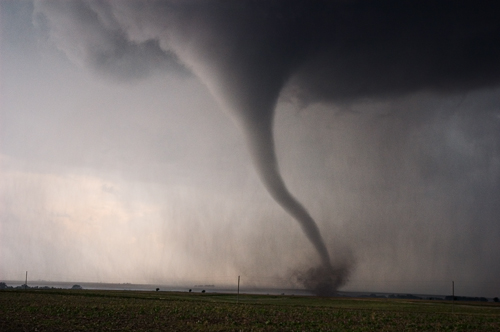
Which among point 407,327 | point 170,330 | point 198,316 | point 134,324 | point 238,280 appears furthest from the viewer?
point 238,280

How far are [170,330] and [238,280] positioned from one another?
93370mm

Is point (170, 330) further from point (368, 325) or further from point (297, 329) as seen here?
point (368, 325)

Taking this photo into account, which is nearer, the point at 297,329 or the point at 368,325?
the point at 297,329

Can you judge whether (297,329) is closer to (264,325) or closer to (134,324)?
(264,325)

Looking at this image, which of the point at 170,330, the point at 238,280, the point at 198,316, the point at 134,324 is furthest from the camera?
the point at 238,280

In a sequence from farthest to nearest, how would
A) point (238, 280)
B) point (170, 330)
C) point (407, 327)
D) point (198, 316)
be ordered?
point (238, 280) → point (198, 316) → point (407, 327) → point (170, 330)

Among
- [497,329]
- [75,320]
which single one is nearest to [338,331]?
[497,329]

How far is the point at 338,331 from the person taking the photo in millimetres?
41844

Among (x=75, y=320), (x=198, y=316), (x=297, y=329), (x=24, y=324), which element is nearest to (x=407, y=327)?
(x=297, y=329)

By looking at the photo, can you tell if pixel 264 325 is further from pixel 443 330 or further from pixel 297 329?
pixel 443 330

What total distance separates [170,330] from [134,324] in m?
5.88

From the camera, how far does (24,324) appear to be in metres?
40.6

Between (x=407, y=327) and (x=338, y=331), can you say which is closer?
(x=338, y=331)


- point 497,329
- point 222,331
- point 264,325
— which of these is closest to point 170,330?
point 222,331
